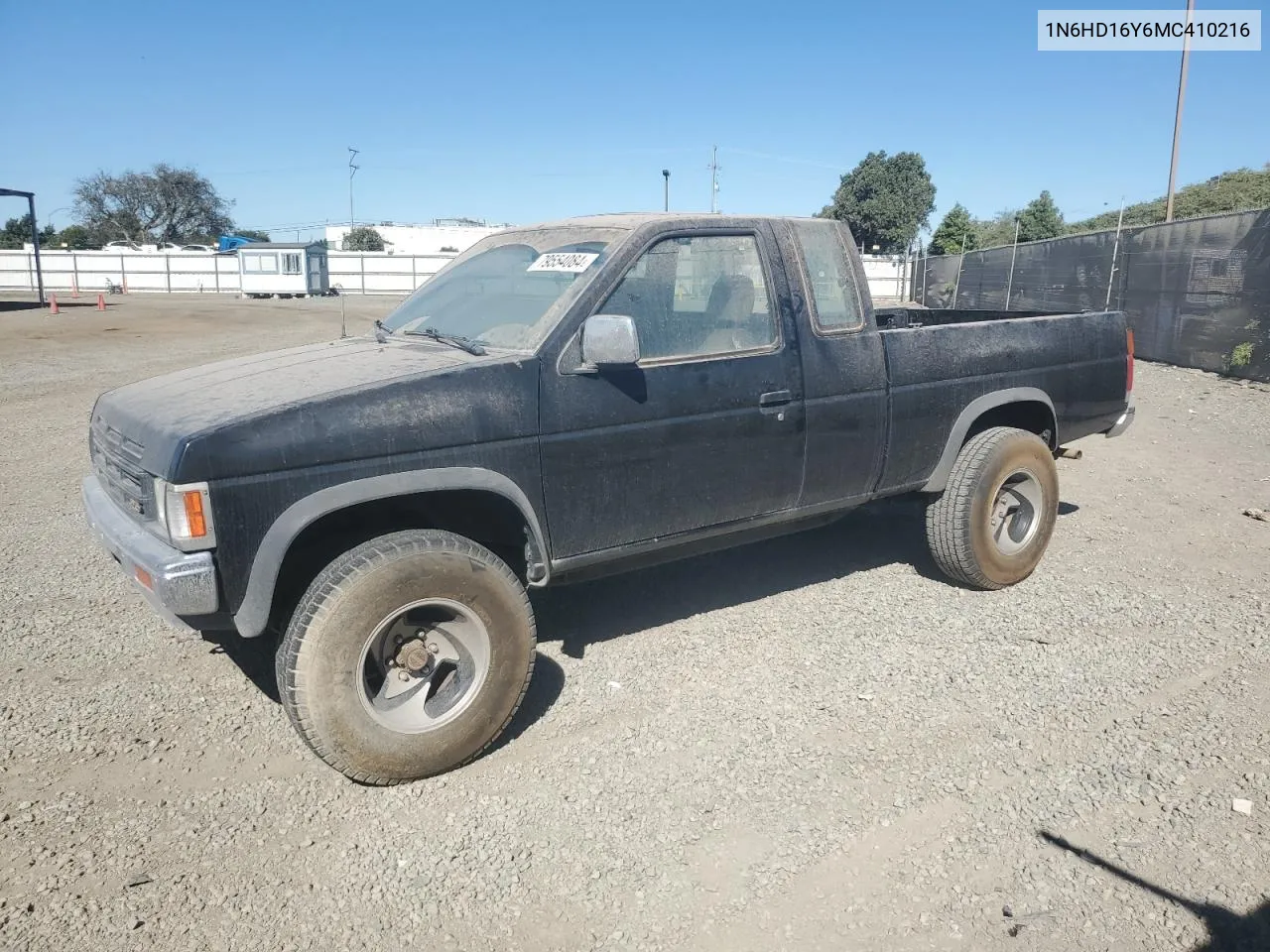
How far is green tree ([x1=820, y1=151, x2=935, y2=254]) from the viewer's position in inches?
2630

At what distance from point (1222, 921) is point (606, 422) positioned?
2.54m

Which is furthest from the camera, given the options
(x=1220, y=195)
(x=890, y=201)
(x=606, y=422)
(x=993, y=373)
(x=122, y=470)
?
(x=890, y=201)

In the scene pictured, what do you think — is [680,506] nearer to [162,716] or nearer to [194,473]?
[194,473]

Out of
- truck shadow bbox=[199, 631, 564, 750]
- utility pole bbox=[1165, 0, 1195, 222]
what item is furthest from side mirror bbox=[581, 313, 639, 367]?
utility pole bbox=[1165, 0, 1195, 222]

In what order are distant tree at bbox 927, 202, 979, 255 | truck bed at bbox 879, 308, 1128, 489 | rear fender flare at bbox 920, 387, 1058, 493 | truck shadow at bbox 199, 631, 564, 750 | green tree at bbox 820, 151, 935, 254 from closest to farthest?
truck shadow at bbox 199, 631, 564, 750, truck bed at bbox 879, 308, 1128, 489, rear fender flare at bbox 920, 387, 1058, 493, distant tree at bbox 927, 202, 979, 255, green tree at bbox 820, 151, 935, 254

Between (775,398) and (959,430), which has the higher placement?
(775,398)

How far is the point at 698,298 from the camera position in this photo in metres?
4.18

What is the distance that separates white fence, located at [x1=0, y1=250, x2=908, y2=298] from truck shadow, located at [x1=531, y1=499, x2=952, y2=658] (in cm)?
4270

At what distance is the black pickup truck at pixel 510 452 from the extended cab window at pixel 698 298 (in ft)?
0.04

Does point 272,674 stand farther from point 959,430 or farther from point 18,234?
point 18,234

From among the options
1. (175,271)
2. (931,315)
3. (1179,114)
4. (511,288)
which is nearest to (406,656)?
(511,288)

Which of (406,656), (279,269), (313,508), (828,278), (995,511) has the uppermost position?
(279,269)

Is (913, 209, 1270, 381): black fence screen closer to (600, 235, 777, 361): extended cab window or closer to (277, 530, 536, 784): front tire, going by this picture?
(600, 235, 777, 361): extended cab window

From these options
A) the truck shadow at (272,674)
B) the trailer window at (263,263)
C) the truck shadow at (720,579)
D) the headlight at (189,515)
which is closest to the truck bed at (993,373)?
the truck shadow at (720,579)
